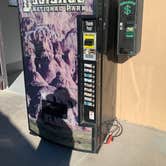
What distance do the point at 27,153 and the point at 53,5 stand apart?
52.9 inches

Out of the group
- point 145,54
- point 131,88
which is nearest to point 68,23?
point 145,54

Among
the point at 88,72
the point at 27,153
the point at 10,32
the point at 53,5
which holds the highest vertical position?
the point at 53,5

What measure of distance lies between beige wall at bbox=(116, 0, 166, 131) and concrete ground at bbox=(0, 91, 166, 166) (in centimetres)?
15

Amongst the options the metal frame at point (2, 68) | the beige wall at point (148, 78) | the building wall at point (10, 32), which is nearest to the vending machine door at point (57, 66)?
the beige wall at point (148, 78)

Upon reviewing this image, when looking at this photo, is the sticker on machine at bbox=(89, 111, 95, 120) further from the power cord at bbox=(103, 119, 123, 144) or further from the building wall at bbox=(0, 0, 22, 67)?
the building wall at bbox=(0, 0, 22, 67)

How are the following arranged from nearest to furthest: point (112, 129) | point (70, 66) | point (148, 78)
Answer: point (70, 66)
point (148, 78)
point (112, 129)

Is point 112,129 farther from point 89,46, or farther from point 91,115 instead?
point 89,46

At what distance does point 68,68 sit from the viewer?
189 centimetres

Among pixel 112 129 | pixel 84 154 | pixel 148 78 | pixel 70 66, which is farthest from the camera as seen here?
pixel 112 129

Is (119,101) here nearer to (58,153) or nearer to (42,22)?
(58,153)

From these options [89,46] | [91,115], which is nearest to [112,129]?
[91,115]

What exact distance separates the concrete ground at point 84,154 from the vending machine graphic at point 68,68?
0.09 m

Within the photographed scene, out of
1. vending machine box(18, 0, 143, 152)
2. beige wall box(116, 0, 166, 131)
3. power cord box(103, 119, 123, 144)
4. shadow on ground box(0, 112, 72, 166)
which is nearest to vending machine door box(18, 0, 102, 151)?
vending machine box(18, 0, 143, 152)

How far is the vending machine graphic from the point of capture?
172cm
